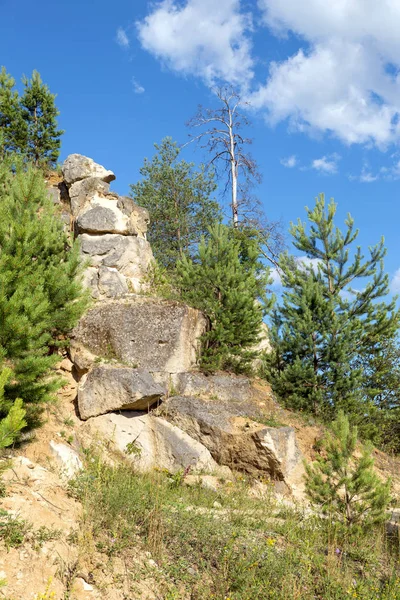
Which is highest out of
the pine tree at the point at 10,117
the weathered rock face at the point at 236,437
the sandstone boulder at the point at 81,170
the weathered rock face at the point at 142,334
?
the pine tree at the point at 10,117

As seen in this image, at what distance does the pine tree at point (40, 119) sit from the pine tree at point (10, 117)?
42 cm

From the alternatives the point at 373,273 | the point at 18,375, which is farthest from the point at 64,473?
the point at 373,273

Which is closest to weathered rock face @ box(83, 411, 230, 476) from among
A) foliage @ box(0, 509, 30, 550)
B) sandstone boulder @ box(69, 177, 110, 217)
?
foliage @ box(0, 509, 30, 550)

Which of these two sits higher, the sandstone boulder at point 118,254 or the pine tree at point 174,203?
the pine tree at point 174,203

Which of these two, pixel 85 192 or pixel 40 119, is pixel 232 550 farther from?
pixel 40 119

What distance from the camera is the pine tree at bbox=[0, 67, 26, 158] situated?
19.5m

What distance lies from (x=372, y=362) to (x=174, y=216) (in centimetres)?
1220

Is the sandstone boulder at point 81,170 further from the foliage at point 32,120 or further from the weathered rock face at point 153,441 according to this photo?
the weathered rock face at point 153,441

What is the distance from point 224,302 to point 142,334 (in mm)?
2576

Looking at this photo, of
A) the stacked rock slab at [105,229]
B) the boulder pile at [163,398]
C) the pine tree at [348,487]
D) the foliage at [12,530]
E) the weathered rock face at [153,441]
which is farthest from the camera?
the stacked rock slab at [105,229]

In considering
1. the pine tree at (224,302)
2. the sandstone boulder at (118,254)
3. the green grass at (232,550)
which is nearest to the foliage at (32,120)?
the sandstone boulder at (118,254)

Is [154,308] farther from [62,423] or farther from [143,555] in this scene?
[143,555]

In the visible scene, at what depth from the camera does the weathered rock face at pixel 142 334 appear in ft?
39.6

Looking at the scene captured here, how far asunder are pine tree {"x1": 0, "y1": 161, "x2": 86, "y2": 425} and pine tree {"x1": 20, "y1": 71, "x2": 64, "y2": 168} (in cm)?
1155
